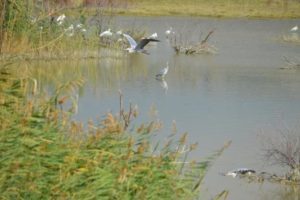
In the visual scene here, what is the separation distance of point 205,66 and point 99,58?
205cm

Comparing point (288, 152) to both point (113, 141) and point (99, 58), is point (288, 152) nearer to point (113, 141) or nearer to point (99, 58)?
point (113, 141)

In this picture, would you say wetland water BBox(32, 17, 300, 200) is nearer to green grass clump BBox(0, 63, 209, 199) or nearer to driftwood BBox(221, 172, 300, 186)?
driftwood BBox(221, 172, 300, 186)

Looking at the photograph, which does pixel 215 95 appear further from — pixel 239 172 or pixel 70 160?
pixel 70 160

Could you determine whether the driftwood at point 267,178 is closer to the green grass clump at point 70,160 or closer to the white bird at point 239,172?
the white bird at point 239,172

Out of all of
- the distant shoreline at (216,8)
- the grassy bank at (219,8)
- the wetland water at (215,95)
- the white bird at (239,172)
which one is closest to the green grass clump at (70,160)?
the wetland water at (215,95)

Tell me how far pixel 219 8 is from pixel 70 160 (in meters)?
33.7

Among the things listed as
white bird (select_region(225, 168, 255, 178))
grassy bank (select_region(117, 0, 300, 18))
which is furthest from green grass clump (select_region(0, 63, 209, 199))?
grassy bank (select_region(117, 0, 300, 18))

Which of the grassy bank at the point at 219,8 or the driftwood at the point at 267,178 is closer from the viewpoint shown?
the driftwood at the point at 267,178

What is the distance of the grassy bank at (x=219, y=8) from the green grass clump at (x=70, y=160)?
28921 mm

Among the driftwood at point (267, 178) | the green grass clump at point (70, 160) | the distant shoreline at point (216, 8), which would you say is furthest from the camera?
the distant shoreline at point (216, 8)

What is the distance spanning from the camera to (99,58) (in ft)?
52.7

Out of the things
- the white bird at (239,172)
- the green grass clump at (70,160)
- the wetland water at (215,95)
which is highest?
the green grass clump at (70,160)

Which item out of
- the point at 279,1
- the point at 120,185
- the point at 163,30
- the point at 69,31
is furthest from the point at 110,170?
the point at 279,1

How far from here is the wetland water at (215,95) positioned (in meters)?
7.96
